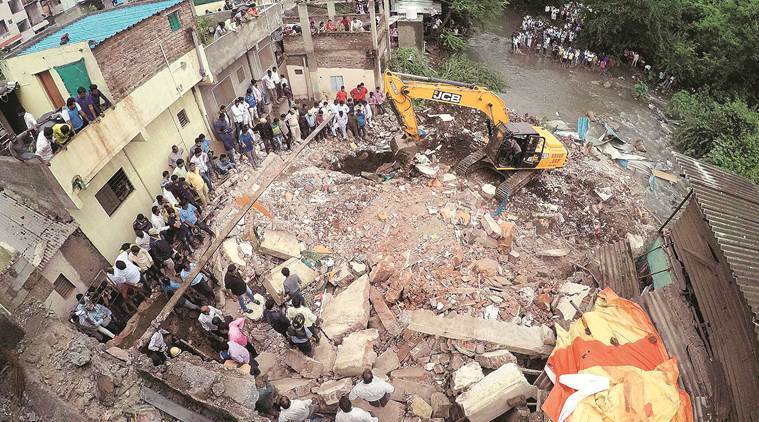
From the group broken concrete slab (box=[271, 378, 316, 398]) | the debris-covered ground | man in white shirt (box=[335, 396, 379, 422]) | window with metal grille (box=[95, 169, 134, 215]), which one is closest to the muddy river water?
the debris-covered ground

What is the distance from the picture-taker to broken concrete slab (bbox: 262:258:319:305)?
8.88 m

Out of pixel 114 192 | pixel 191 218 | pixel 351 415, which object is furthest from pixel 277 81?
pixel 351 415

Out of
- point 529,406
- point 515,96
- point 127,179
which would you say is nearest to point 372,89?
point 515,96

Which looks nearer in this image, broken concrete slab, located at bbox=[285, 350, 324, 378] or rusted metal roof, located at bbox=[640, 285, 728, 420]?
rusted metal roof, located at bbox=[640, 285, 728, 420]

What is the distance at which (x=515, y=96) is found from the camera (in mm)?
20312

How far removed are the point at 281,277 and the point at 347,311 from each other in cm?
159

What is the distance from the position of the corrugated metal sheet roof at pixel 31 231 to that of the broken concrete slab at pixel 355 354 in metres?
5.58

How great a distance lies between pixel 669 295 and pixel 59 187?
10.9 meters

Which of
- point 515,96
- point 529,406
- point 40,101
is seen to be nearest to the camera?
point 529,406

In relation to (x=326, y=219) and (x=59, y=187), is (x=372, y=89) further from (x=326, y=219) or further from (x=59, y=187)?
(x=59, y=187)

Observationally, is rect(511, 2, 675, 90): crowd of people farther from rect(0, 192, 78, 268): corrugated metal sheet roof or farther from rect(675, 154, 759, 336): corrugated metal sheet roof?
rect(0, 192, 78, 268): corrugated metal sheet roof

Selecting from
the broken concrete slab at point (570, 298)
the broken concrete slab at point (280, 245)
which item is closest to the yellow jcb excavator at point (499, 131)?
the broken concrete slab at point (570, 298)

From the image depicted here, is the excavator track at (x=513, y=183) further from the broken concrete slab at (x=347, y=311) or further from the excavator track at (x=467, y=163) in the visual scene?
the broken concrete slab at (x=347, y=311)

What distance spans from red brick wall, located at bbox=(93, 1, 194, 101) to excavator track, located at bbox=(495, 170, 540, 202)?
360 inches
